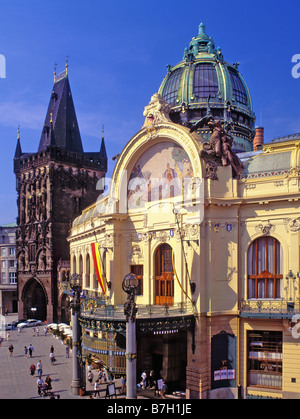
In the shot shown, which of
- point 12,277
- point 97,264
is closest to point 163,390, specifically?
point 97,264

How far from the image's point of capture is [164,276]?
115 feet

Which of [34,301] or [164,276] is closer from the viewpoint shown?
[164,276]

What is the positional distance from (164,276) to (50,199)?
4155 centimetres

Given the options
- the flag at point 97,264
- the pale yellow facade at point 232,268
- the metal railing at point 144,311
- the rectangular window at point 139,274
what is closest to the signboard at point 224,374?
the pale yellow facade at point 232,268

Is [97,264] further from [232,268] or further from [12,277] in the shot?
[12,277]

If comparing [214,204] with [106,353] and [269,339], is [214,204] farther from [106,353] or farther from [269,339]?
[106,353]

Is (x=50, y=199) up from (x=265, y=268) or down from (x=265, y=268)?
up

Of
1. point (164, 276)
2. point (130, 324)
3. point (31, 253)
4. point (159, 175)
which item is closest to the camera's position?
point (130, 324)

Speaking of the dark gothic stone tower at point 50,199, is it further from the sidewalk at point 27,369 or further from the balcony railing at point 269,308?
the balcony railing at point 269,308

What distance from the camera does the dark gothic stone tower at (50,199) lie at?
7312 cm

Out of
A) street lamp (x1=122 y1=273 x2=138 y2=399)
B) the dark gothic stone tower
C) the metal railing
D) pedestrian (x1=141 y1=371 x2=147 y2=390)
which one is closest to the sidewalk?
pedestrian (x1=141 y1=371 x2=147 y2=390)

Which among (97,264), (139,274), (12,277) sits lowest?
(12,277)

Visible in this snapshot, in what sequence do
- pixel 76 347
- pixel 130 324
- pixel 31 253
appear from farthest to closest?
pixel 31 253 → pixel 76 347 → pixel 130 324

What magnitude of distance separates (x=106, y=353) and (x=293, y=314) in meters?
11.8
